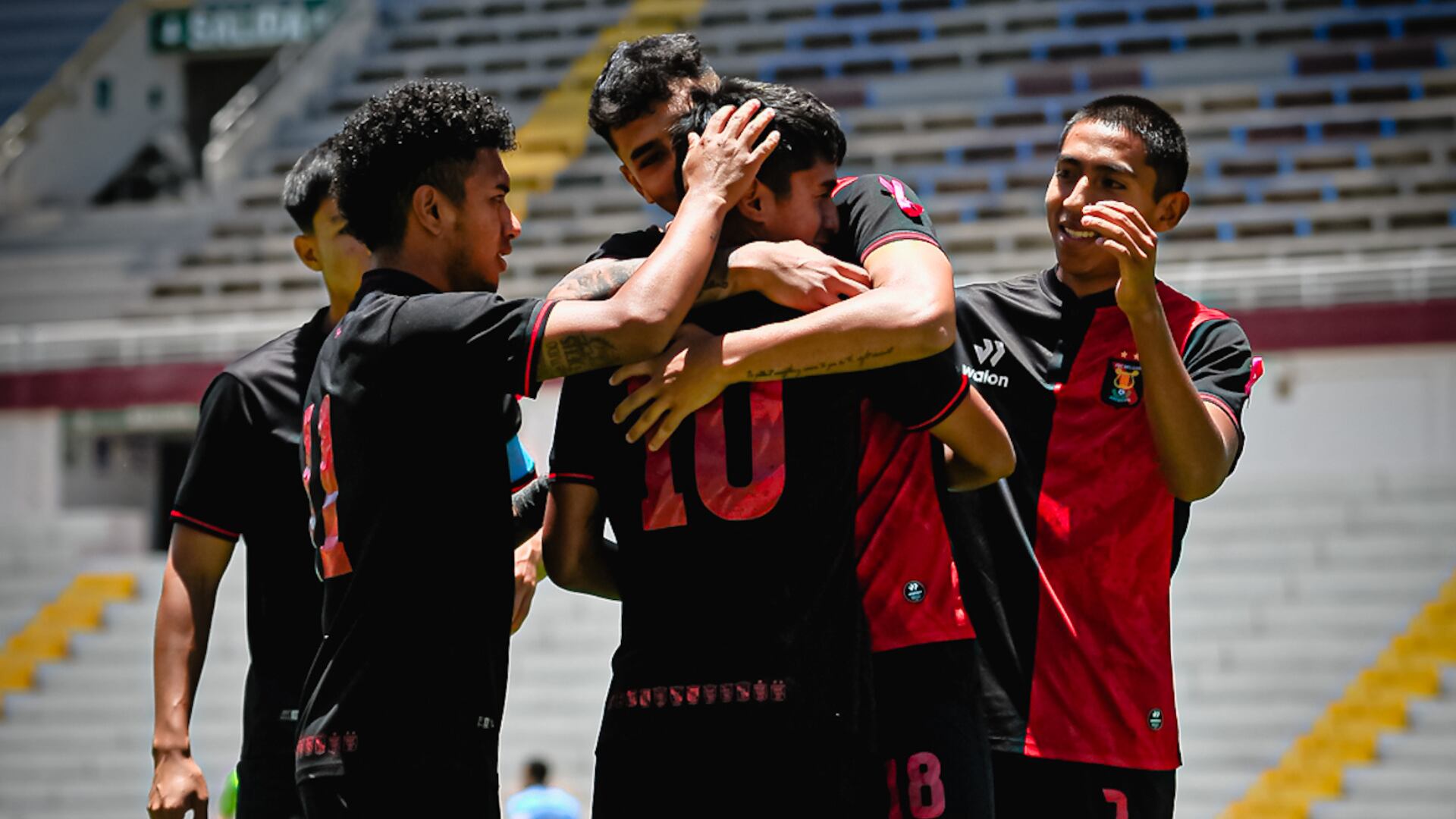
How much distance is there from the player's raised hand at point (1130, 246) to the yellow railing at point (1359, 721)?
765cm

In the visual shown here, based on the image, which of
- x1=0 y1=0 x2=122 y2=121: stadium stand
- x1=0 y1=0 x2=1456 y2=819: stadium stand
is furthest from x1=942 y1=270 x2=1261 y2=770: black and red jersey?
x1=0 y1=0 x2=122 y2=121: stadium stand

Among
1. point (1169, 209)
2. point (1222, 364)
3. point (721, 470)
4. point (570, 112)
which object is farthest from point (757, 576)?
point (570, 112)

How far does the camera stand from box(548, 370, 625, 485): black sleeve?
9.43ft

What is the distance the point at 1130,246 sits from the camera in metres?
3.11

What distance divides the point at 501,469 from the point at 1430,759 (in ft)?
28.5

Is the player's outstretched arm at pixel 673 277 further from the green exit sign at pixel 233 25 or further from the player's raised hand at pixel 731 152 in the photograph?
the green exit sign at pixel 233 25

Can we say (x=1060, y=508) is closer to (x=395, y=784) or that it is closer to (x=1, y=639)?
(x=395, y=784)

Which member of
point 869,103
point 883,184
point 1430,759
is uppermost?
point 869,103

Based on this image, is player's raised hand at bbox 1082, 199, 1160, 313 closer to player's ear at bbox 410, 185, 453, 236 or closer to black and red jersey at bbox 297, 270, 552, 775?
black and red jersey at bbox 297, 270, 552, 775

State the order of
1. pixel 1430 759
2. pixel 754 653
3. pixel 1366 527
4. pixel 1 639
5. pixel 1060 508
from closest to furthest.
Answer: pixel 754 653, pixel 1060 508, pixel 1430 759, pixel 1366 527, pixel 1 639

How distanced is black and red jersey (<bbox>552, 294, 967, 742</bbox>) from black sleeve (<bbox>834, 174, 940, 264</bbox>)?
211 millimetres

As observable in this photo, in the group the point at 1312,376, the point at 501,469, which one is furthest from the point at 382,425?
the point at 1312,376

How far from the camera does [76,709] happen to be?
42.8 ft

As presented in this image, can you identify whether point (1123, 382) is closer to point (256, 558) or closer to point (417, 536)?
point (417, 536)
